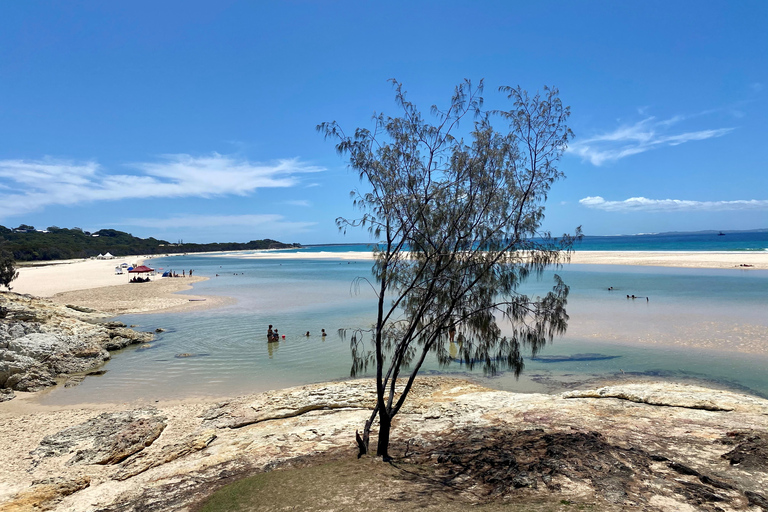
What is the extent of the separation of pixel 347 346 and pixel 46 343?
12099 mm

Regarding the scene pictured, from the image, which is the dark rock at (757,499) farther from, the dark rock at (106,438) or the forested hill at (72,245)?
the forested hill at (72,245)

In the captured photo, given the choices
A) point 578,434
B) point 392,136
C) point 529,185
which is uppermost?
point 392,136

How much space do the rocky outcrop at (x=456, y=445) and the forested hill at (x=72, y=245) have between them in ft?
92.4

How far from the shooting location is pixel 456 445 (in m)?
8.66

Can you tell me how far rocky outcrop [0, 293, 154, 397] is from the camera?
14734 mm

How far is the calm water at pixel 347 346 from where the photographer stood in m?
14.7

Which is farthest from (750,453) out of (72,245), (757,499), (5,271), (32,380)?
(72,245)

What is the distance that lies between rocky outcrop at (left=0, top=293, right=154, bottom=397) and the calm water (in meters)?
1.04

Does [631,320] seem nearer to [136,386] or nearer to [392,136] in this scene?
[392,136]

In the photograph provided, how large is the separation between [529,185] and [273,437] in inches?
296

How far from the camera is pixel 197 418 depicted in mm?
11312

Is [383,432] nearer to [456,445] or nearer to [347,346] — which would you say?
[456,445]

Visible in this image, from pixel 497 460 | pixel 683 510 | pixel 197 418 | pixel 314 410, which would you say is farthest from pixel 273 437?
pixel 683 510

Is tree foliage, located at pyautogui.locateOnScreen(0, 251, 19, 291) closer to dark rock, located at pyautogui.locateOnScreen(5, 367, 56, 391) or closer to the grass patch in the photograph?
dark rock, located at pyautogui.locateOnScreen(5, 367, 56, 391)
